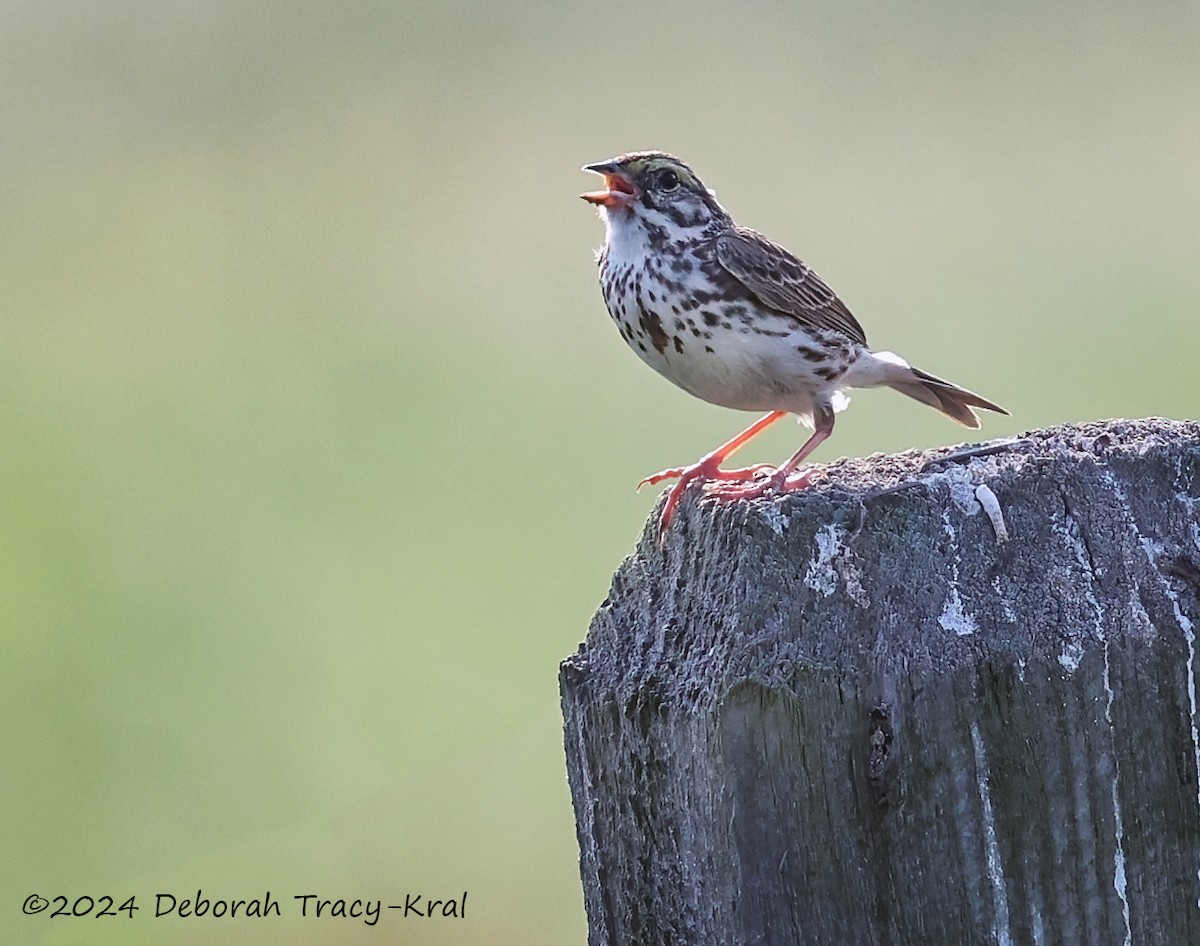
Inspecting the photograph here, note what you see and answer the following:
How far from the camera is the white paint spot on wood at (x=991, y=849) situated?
2.43m

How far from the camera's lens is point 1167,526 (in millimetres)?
2678

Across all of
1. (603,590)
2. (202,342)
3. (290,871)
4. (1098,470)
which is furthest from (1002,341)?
(1098,470)

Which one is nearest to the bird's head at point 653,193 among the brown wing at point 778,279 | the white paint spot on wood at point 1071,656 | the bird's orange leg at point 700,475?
the brown wing at point 778,279

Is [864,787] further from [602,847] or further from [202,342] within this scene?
[202,342]

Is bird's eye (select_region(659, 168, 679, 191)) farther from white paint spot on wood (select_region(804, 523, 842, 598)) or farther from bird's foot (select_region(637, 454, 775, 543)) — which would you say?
white paint spot on wood (select_region(804, 523, 842, 598))

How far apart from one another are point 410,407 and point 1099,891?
30.7ft

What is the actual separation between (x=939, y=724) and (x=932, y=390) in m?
3.26

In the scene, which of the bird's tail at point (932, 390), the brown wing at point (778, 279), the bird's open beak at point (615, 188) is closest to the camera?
the brown wing at point (778, 279)

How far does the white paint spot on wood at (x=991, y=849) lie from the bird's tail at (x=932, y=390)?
3037 millimetres

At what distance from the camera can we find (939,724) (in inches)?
95.7

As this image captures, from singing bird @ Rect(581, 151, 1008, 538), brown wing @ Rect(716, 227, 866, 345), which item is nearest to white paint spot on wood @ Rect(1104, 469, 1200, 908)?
singing bird @ Rect(581, 151, 1008, 538)

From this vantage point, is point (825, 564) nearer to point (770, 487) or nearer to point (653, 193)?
point (770, 487)

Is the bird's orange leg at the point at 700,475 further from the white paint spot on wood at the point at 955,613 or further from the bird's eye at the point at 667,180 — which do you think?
the bird's eye at the point at 667,180

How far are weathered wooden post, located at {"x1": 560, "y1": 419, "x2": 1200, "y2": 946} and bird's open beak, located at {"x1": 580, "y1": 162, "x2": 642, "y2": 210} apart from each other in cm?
254
